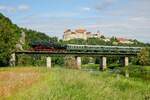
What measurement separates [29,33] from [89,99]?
15119cm

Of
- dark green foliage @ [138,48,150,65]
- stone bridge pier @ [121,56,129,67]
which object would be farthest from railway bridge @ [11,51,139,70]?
dark green foliage @ [138,48,150,65]

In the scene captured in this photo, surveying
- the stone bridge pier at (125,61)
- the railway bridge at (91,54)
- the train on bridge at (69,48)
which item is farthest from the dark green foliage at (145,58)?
the train on bridge at (69,48)

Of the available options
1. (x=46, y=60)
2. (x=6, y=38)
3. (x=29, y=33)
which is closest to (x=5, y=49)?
(x=6, y=38)

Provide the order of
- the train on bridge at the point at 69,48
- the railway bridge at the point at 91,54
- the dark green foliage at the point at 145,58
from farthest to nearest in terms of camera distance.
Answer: the dark green foliage at the point at 145,58
the train on bridge at the point at 69,48
the railway bridge at the point at 91,54

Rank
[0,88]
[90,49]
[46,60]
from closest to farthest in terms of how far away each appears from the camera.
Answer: [0,88] → [46,60] → [90,49]

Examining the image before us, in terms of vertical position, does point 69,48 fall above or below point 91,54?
above

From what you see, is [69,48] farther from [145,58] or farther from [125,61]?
[145,58]

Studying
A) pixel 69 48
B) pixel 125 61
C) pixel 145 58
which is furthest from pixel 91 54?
Answer: pixel 145 58

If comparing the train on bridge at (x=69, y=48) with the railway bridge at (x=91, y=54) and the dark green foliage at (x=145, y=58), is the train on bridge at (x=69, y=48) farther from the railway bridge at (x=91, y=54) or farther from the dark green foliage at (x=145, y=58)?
the dark green foliage at (x=145, y=58)

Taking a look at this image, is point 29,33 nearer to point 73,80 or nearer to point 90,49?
point 90,49

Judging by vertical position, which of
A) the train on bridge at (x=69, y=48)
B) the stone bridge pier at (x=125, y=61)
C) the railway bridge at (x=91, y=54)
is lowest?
the stone bridge pier at (x=125, y=61)

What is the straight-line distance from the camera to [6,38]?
257ft

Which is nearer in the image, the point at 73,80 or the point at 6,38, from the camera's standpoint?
the point at 73,80

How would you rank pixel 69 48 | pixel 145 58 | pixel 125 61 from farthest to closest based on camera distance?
1. pixel 125 61
2. pixel 69 48
3. pixel 145 58
